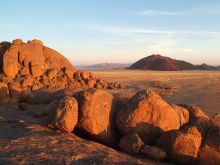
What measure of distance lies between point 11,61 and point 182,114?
896cm

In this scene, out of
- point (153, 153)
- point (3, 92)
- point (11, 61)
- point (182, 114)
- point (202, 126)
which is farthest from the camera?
point (11, 61)

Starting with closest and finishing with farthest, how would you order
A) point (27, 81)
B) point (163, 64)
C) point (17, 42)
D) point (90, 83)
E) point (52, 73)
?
point (27, 81)
point (52, 73)
point (17, 42)
point (90, 83)
point (163, 64)

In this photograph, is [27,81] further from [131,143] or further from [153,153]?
[153,153]

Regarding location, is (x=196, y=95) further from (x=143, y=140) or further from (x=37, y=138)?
(x=37, y=138)

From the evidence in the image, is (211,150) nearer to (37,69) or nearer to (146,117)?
(146,117)

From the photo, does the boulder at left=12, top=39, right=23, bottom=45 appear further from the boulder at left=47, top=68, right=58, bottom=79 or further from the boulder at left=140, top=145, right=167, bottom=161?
the boulder at left=140, top=145, right=167, bottom=161

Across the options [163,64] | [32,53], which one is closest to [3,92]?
[32,53]

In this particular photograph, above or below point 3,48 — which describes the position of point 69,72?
below

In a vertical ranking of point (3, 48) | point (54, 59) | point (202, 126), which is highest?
point (3, 48)

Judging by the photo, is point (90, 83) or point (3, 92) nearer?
point (3, 92)

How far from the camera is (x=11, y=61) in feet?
44.8

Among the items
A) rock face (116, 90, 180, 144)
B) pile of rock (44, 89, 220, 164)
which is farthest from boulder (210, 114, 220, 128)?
rock face (116, 90, 180, 144)

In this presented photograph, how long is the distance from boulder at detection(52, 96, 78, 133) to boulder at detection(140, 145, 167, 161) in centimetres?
130

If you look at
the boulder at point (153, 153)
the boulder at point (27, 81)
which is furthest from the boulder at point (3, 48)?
the boulder at point (153, 153)
